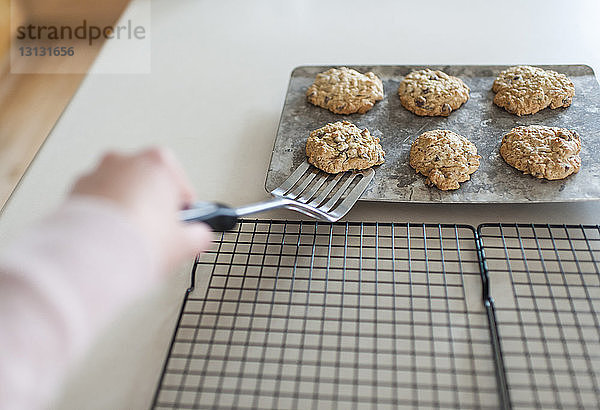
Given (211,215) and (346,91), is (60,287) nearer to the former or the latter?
(211,215)

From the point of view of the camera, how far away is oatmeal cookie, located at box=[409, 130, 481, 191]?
3.26ft

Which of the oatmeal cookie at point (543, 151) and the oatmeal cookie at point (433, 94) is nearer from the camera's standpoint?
the oatmeal cookie at point (543, 151)

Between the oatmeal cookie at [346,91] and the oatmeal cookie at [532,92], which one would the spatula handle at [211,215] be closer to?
the oatmeal cookie at [346,91]

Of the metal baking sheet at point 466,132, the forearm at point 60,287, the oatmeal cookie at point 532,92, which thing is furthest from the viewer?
the oatmeal cookie at point 532,92

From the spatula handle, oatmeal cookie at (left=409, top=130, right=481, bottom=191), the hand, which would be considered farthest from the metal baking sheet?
the hand

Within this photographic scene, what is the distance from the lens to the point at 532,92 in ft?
3.76

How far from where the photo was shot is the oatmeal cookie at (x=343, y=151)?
1036mm

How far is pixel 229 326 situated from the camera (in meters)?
0.81

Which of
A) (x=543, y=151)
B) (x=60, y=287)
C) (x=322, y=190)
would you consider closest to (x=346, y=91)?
(x=322, y=190)

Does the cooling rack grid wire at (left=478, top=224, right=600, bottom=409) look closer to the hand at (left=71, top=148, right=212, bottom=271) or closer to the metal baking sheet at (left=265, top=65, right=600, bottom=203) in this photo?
the metal baking sheet at (left=265, top=65, right=600, bottom=203)

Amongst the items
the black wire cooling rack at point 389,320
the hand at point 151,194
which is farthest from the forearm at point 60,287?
the black wire cooling rack at point 389,320

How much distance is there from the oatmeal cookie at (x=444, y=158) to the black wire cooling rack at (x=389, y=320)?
0.09m

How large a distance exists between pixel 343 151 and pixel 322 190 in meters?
0.09

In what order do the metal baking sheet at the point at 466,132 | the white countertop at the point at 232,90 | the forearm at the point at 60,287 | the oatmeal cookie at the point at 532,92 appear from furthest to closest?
the oatmeal cookie at the point at 532,92 < the metal baking sheet at the point at 466,132 < the white countertop at the point at 232,90 < the forearm at the point at 60,287
